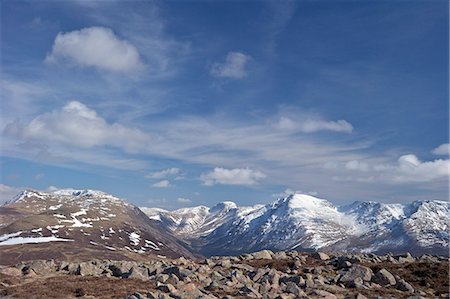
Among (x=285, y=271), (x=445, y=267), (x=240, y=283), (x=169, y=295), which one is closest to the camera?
(x=169, y=295)

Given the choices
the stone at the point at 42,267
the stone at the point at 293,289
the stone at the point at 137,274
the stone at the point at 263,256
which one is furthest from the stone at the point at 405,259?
the stone at the point at 42,267

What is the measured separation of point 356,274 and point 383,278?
3080 millimetres

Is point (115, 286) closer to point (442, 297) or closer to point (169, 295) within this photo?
point (169, 295)

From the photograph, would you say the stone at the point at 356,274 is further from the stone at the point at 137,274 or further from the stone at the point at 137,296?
the stone at the point at 137,274

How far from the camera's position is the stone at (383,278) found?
4819cm

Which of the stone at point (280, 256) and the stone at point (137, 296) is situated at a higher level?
the stone at point (280, 256)

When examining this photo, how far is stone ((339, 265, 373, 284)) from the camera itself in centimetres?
4949

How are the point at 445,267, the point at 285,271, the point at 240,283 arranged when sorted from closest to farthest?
the point at 240,283 < the point at 445,267 < the point at 285,271

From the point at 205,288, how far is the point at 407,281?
966 inches

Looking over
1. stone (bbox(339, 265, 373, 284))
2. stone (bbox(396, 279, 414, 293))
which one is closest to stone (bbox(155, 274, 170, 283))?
stone (bbox(339, 265, 373, 284))

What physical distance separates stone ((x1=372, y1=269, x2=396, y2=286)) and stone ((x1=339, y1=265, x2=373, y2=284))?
0.75 meters

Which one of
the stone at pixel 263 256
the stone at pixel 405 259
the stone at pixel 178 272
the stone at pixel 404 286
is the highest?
the stone at pixel 405 259

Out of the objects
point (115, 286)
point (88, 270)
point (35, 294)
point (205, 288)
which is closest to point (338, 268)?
point (205, 288)

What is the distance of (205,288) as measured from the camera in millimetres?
46562
